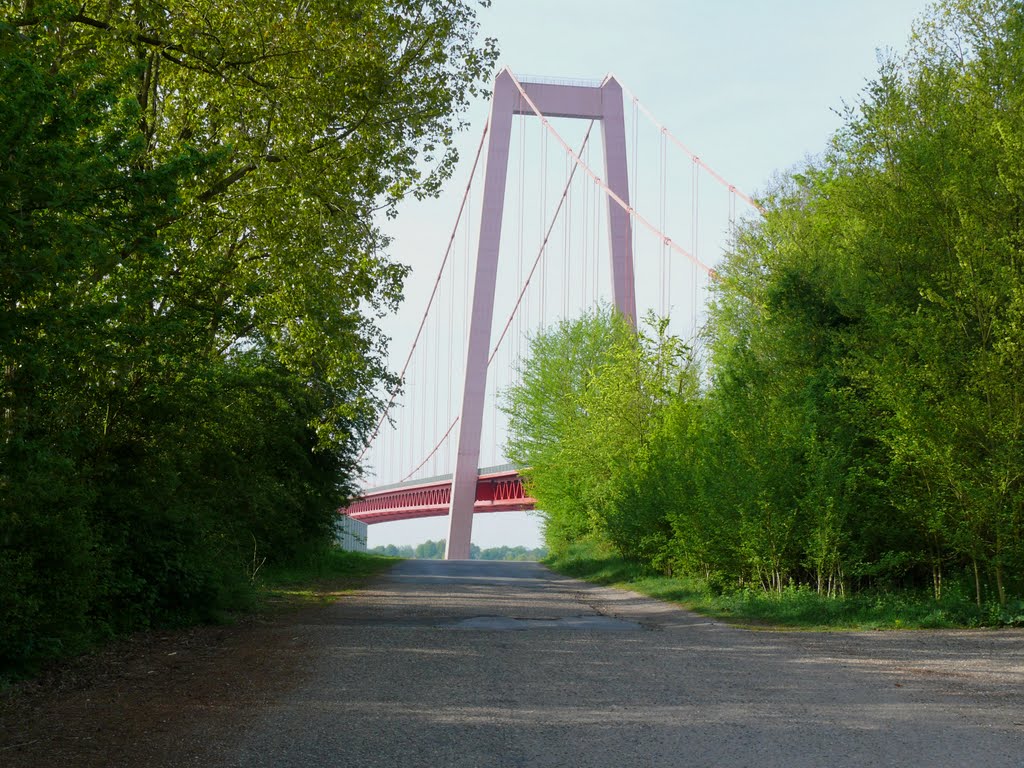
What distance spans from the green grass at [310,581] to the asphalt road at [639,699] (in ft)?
11.1

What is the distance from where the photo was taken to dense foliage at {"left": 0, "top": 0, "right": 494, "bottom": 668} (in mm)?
7020

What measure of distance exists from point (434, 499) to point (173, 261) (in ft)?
150

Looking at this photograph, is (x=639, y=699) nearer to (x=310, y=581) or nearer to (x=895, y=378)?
(x=895, y=378)

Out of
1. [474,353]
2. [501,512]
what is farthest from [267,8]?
[501,512]

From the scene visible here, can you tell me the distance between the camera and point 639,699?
7105 mm

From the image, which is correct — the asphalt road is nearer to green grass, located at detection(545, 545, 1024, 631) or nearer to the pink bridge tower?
green grass, located at detection(545, 545, 1024, 631)

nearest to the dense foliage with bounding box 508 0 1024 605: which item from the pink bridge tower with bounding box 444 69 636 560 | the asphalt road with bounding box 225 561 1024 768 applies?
the asphalt road with bounding box 225 561 1024 768

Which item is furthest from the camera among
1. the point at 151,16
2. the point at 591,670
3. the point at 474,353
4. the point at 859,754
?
the point at 474,353

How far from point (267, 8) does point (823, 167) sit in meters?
17.2

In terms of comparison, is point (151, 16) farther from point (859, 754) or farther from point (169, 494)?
point (859, 754)

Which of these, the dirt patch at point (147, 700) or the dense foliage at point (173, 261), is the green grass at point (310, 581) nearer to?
the dense foliage at point (173, 261)

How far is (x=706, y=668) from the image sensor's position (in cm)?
883

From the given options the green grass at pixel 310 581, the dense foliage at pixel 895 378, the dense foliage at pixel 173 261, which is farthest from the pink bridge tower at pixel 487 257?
the dense foliage at pixel 173 261

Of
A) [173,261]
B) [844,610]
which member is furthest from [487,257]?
[173,261]
